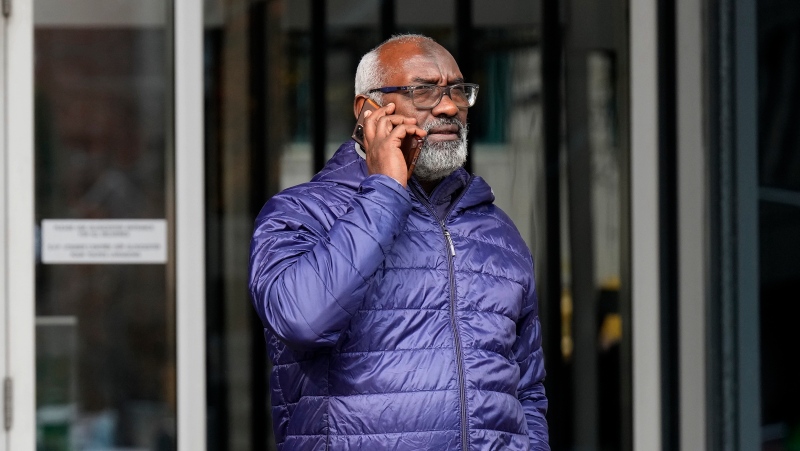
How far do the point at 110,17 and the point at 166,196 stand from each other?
0.60 m

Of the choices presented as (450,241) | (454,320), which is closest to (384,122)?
(450,241)

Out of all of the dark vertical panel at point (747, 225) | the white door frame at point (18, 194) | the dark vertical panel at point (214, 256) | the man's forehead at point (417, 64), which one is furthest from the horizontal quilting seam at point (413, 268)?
the dark vertical panel at point (214, 256)

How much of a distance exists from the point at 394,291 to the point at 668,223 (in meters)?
2.00

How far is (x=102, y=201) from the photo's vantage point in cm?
362

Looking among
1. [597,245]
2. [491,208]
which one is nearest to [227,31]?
[597,245]

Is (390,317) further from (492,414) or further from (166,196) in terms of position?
(166,196)

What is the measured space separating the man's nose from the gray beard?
1 cm

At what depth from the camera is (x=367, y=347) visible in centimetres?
202

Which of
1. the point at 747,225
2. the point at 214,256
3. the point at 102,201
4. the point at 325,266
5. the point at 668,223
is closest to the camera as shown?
the point at 325,266

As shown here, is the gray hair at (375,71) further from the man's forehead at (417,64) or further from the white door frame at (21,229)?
the white door frame at (21,229)

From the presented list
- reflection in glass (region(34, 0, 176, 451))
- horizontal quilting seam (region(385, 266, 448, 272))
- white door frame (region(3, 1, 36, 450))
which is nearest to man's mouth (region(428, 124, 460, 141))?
horizontal quilting seam (region(385, 266, 448, 272))

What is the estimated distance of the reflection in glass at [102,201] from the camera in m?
3.60

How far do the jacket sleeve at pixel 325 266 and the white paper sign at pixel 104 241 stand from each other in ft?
5.68

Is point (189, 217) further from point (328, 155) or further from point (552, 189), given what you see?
point (552, 189)
